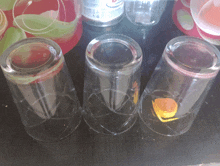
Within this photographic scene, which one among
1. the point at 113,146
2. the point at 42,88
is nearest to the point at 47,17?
Result: the point at 42,88

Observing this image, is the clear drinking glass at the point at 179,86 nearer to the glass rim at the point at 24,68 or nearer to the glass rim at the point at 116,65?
the glass rim at the point at 116,65

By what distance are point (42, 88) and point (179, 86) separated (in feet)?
0.89

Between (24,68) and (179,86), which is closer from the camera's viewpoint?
(24,68)

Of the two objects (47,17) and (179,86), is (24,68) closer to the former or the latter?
(47,17)

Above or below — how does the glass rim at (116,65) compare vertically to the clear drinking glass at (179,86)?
above

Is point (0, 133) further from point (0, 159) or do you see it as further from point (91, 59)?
point (91, 59)

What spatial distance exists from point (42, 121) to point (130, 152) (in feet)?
0.60

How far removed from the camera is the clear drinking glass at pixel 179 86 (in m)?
0.34

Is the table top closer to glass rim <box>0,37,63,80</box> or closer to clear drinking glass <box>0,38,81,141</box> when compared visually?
clear drinking glass <box>0,38,81,141</box>

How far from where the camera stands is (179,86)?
1.33 feet

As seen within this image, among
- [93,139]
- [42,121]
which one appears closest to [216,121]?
[93,139]

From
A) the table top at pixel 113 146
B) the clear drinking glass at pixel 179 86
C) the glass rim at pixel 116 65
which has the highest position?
the glass rim at pixel 116 65

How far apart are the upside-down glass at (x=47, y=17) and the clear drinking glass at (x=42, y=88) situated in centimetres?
9

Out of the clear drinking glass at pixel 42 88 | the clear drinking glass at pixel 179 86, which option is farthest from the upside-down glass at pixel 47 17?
the clear drinking glass at pixel 179 86
